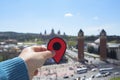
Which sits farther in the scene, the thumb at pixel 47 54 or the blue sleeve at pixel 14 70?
the thumb at pixel 47 54

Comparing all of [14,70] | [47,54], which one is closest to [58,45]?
[47,54]

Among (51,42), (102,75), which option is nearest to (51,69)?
(102,75)

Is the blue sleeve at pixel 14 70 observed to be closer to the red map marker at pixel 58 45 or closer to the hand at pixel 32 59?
the hand at pixel 32 59

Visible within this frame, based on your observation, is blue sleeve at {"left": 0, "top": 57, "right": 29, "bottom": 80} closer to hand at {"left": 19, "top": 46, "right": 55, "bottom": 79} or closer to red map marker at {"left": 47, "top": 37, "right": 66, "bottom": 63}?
hand at {"left": 19, "top": 46, "right": 55, "bottom": 79}

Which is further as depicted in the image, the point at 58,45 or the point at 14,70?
the point at 58,45

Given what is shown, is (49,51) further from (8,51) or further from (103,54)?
(8,51)

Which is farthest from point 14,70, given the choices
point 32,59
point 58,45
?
point 58,45

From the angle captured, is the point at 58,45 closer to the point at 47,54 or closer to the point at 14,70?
the point at 47,54

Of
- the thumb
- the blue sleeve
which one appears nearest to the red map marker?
the thumb

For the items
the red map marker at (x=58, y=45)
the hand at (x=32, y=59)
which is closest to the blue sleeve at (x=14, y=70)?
the hand at (x=32, y=59)
